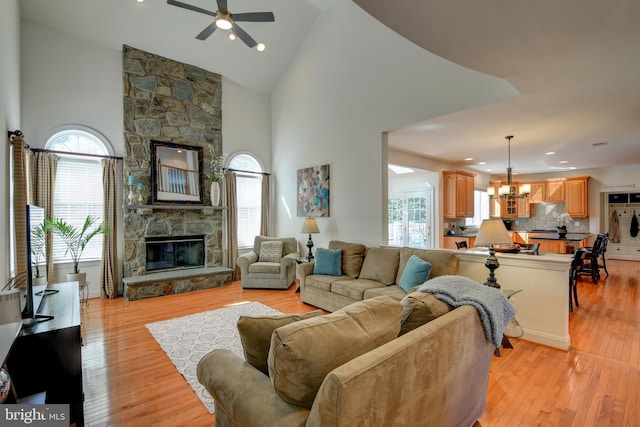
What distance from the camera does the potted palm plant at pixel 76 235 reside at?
4465 mm

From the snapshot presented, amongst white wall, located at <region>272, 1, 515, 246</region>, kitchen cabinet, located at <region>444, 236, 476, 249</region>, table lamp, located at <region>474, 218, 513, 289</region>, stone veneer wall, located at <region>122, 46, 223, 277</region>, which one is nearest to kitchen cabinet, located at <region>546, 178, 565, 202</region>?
kitchen cabinet, located at <region>444, 236, 476, 249</region>

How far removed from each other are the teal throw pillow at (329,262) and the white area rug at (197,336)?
0.88 meters

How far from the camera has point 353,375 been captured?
3.46 ft

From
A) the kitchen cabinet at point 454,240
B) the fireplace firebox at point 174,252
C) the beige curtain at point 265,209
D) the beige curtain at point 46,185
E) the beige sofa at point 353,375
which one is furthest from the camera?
the beige curtain at point 265,209

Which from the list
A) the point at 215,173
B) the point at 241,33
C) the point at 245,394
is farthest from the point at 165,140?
the point at 245,394

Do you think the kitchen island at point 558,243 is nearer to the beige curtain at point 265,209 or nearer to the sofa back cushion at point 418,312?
the beige curtain at point 265,209

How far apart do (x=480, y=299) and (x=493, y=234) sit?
52.0 inches

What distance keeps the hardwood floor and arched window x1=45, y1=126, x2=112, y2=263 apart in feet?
4.89

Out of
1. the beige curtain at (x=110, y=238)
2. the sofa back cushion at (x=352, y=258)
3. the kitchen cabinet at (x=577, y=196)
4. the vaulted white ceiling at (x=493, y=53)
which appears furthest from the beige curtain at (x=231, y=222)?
the kitchen cabinet at (x=577, y=196)

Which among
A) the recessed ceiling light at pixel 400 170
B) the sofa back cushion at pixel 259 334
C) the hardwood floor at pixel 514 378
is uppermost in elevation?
the recessed ceiling light at pixel 400 170

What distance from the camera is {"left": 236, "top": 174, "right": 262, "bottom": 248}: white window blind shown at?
6840 mm

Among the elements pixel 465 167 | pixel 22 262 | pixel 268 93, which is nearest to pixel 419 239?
pixel 465 167

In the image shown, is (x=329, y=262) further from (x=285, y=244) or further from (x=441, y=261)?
(x=285, y=244)

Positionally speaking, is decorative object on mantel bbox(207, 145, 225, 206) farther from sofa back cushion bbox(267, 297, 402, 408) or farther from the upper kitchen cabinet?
sofa back cushion bbox(267, 297, 402, 408)
